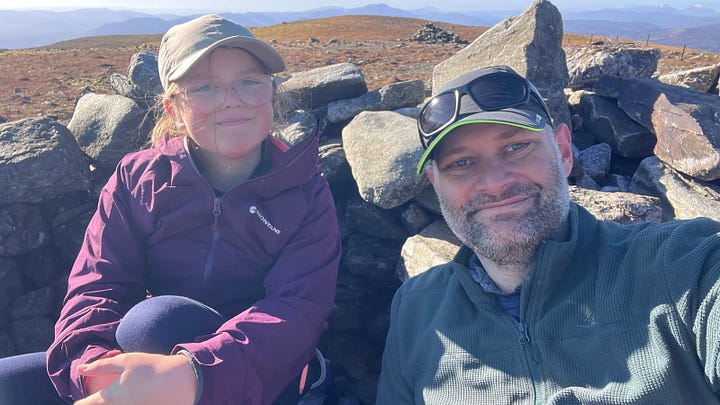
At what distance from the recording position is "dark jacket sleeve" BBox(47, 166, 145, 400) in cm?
308

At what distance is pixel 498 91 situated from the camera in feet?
9.73

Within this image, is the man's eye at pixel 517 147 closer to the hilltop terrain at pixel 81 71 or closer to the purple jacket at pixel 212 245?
the purple jacket at pixel 212 245

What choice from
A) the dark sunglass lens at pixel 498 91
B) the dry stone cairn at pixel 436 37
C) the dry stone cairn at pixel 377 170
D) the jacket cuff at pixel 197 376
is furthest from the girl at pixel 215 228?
the dry stone cairn at pixel 436 37

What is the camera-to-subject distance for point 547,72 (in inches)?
253

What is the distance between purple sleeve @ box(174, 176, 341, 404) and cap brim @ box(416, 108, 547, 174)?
3.89 feet

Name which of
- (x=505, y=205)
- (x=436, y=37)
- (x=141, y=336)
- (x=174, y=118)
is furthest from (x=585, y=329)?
(x=436, y=37)

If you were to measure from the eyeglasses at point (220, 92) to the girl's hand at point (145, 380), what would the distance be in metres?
1.72

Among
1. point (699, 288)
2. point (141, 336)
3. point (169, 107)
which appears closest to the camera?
point (699, 288)

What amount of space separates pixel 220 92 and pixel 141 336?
1665mm

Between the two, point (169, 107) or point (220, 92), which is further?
point (169, 107)

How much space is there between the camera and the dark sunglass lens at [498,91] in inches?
115

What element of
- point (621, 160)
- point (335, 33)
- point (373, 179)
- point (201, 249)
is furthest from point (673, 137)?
point (335, 33)

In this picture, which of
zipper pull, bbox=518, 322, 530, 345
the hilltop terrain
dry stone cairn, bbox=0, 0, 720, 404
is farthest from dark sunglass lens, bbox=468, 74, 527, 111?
the hilltop terrain

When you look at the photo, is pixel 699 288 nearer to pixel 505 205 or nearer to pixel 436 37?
pixel 505 205
